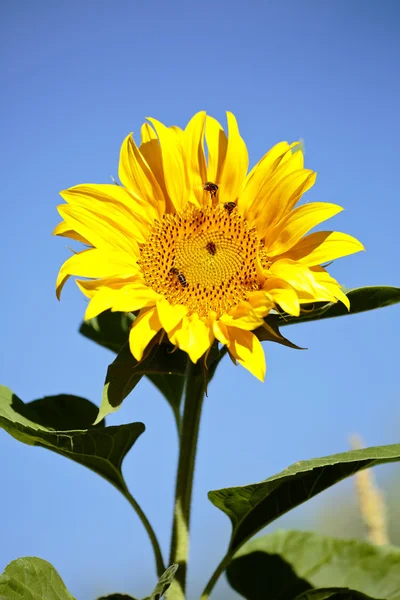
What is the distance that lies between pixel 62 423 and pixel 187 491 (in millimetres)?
462

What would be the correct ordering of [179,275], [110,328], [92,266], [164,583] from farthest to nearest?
1. [110,328]
2. [179,275]
3. [92,266]
4. [164,583]

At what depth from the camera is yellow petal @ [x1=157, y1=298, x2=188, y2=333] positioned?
1.70 metres

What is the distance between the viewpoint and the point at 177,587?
1891mm

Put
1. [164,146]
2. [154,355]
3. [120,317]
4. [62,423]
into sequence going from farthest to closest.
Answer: [120,317], [62,423], [164,146], [154,355]

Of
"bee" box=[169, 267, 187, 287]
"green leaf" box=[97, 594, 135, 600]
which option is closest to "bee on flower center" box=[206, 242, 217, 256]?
"bee" box=[169, 267, 187, 287]

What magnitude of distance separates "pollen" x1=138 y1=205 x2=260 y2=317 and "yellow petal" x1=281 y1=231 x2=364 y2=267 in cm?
11

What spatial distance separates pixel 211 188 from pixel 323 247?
0.33 meters

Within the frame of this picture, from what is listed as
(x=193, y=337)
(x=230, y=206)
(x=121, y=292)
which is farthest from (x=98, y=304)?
(x=230, y=206)

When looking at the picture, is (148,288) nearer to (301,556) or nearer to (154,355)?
(154,355)

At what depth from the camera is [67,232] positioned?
192 centimetres

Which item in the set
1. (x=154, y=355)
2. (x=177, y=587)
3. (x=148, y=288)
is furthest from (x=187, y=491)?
(x=148, y=288)

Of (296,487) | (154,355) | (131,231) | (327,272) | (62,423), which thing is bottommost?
(296,487)

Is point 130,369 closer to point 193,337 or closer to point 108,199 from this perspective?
Result: point 193,337

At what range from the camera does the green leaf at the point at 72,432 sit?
5.95 feet
